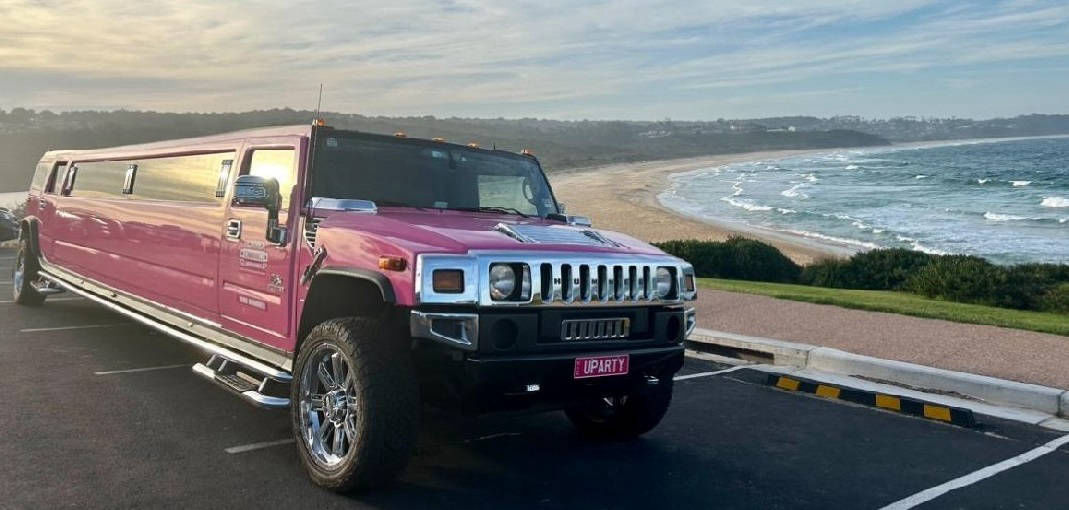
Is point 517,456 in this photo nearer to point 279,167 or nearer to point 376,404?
point 376,404

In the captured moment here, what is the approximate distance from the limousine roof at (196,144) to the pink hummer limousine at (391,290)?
0.10 feet

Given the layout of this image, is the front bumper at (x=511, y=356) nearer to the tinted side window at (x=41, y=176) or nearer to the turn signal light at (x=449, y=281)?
the turn signal light at (x=449, y=281)

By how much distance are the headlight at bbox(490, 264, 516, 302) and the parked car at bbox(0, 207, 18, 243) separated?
2209cm

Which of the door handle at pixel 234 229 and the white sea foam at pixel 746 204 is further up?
the door handle at pixel 234 229

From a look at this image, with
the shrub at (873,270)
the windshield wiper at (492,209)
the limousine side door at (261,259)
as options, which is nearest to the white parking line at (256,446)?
the limousine side door at (261,259)

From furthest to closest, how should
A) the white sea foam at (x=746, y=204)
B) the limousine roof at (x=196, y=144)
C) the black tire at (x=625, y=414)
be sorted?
1. the white sea foam at (x=746, y=204)
2. the limousine roof at (x=196, y=144)
3. the black tire at (x=625, y=414)

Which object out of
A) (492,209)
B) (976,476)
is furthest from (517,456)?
(976,476)

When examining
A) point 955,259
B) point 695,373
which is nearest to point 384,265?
point 695,373

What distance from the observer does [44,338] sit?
965 centimetres

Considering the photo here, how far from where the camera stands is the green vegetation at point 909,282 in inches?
462

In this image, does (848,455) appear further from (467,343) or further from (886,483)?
(467,343)

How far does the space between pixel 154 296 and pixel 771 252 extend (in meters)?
11.6

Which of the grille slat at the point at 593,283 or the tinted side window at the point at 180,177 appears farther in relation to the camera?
the tinted side window at the point at 180,177

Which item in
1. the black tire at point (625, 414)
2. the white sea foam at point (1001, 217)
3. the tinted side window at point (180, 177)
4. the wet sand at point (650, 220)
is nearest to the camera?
the black tire at point (625, 414)
